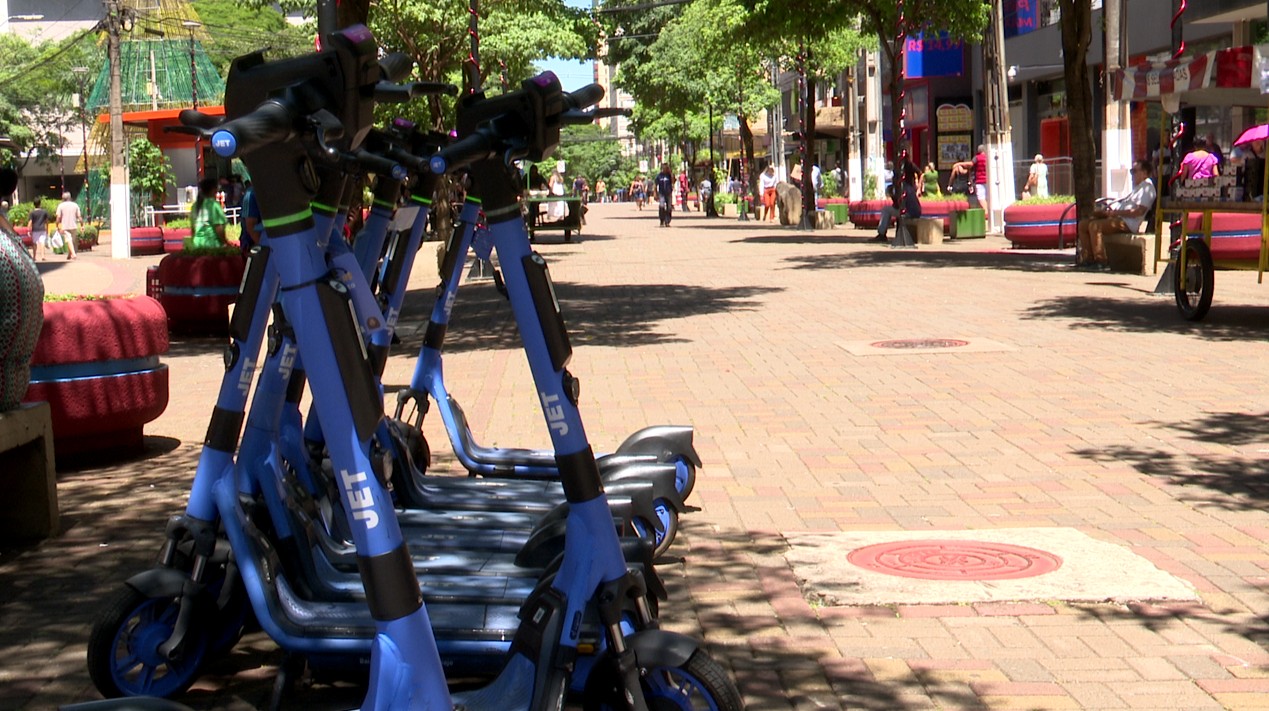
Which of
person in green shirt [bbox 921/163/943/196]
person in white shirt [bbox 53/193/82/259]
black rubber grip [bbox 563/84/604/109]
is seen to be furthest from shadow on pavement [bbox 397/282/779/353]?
person in white shirt [bbox 53/193/82/259]

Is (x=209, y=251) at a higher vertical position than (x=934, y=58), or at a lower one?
lower

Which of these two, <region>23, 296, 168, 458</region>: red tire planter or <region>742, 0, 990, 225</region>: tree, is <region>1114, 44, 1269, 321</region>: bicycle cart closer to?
<region>23, 296, 168, 458</region>: red tire planter

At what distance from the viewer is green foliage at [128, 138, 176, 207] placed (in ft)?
174

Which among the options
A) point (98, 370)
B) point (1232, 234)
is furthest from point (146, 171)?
point (98, 370)

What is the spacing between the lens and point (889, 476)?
7.79 meters

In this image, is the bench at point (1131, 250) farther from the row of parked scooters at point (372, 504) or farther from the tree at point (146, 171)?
the tree at point (146, 171)

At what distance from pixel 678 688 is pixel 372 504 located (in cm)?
98

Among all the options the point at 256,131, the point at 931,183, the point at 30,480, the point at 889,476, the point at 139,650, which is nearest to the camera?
the point at 256,131

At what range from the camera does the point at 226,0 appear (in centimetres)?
8319

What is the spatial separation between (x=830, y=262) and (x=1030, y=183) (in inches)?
303

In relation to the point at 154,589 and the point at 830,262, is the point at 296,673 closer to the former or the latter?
the point at 154,589

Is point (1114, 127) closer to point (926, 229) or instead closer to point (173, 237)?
→ point (926, 229)

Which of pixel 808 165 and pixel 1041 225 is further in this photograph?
pixel 808 165

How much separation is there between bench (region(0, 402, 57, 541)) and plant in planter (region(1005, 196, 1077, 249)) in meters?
21.3
